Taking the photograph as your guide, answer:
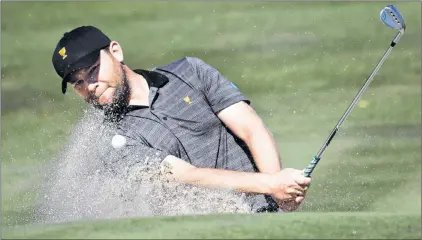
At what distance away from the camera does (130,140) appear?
4066mm

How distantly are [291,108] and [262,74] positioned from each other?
63cm

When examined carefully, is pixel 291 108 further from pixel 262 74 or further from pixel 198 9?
pixel 198 9

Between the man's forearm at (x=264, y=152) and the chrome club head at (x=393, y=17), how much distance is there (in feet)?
2.48

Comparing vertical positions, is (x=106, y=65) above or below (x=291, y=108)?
above

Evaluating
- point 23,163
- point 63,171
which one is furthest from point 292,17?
point 63,171

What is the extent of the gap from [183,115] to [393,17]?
1011 millimetres

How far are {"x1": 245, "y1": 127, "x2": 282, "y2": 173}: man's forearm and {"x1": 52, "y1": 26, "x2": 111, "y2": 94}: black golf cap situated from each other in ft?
2.37

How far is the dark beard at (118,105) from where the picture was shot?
13.4 ft

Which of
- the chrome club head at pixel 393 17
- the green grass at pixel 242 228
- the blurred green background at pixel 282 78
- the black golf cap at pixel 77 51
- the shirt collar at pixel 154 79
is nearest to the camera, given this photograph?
the green grass at pixel 242 228

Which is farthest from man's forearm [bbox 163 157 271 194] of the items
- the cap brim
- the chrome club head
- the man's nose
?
the chrome club head

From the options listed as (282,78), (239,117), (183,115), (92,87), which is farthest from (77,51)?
(282,78)

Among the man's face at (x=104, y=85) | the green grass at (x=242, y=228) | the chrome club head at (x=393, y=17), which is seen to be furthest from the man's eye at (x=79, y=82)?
the chrome club head at (x=393, y=17)

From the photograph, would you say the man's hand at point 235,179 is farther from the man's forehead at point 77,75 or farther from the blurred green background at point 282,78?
the blurred green background at point 282,78

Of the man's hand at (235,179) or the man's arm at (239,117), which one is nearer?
the man's hand at (235,179)
